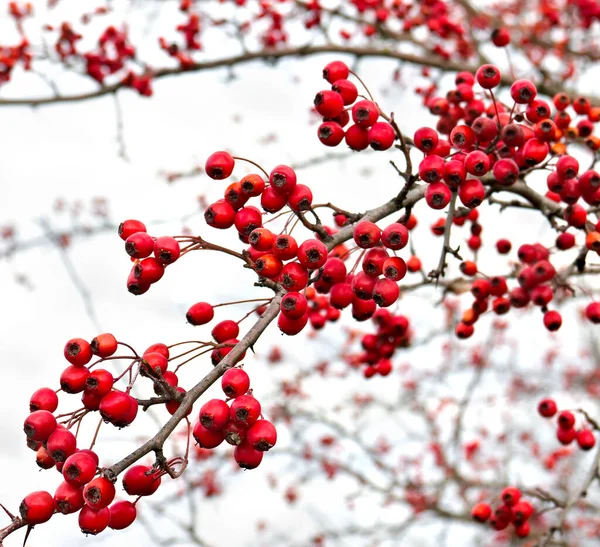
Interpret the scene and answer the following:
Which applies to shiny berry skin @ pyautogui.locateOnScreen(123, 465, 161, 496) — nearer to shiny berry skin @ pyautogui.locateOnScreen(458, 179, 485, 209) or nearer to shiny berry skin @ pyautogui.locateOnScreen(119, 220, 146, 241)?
shiny berry skin @ pyautogui.locateOnScreen(119, 220, 146, 241)

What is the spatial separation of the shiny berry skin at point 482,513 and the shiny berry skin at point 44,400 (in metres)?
2.61

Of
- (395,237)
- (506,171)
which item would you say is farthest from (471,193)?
(395,237)

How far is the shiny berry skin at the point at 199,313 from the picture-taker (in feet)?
6.27

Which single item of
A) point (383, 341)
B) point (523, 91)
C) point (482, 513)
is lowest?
point (482, 513)

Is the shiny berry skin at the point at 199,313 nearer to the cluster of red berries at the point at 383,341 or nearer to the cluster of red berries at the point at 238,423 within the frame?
the cluster of red berries at the point at 238,423

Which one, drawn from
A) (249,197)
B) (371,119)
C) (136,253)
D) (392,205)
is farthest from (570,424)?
(136,253)

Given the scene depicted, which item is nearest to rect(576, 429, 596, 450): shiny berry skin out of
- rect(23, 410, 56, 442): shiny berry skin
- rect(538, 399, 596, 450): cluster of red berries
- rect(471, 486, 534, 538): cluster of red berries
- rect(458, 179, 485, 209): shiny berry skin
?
rect(538, 399, 596, 450): cluster of red berries

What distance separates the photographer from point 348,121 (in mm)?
2172

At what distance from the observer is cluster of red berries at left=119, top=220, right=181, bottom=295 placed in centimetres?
169

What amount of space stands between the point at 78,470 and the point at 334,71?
5.61ft

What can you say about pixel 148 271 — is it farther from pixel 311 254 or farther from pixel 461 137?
pixel 461 137

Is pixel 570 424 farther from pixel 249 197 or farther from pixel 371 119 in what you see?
pixel 249 197

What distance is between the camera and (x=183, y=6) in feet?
20.7

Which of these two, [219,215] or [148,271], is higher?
[219,215]
